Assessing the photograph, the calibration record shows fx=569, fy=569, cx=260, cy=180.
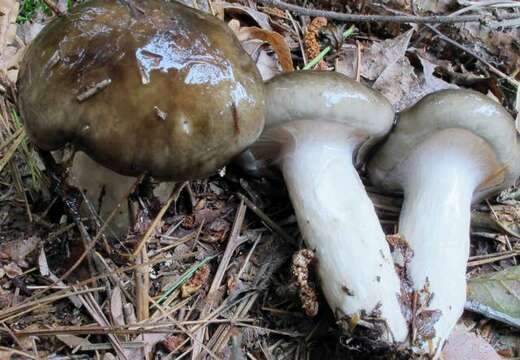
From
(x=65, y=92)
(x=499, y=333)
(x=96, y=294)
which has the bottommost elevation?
(x=499, y=333)

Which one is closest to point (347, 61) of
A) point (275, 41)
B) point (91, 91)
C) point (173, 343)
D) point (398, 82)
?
point (398, 82)

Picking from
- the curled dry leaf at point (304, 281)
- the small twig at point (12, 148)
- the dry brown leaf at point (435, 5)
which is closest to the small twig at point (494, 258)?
the curled dry leaf at point (304, 281)

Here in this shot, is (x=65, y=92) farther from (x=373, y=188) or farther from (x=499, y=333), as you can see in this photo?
(x=499, y=333)

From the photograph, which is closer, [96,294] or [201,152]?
[201,152]

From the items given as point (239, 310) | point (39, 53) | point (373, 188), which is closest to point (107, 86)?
point (39, 53)

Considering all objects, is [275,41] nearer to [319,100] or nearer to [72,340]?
[319,100]

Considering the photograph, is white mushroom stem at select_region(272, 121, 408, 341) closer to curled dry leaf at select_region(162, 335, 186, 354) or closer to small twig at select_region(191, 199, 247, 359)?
small twig at select_region(191, 199, 247, 359)

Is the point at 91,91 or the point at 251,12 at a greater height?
the point at 91,91

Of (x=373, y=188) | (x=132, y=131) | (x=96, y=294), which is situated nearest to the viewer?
(x=132, y=131)
